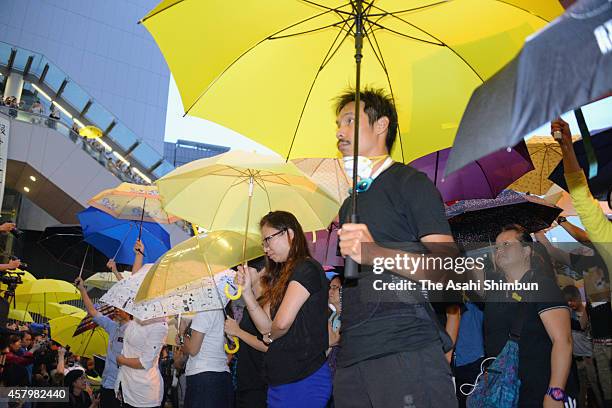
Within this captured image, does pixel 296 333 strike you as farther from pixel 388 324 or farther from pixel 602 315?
pixel 602 315

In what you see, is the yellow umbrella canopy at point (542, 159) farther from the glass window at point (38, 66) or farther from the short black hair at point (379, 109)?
the glass window at point (38, 66)

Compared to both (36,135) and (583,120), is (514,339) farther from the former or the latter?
(36,135)

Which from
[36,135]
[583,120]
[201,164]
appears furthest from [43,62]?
[583,120]

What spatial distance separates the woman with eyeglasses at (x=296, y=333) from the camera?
3.52 metres

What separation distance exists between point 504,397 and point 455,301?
1.03 metres

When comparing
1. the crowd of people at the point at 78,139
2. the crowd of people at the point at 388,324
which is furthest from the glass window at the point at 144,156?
the crowd of people at the point at 388,324

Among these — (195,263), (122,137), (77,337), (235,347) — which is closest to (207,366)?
(235,347)

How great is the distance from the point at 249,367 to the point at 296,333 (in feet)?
4.06

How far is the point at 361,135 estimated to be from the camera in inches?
108

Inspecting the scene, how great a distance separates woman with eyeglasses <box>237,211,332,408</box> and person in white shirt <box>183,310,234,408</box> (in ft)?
4.63

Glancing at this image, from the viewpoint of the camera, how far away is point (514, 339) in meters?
3.49

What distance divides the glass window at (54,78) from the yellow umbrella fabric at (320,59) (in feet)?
61.6

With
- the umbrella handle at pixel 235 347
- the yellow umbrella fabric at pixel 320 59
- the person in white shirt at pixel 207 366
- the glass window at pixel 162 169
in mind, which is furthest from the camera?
the glass window at pixel 162 169

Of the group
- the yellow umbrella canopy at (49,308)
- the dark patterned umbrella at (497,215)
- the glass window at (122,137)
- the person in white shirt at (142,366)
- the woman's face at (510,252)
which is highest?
the glass window at (122,137)
